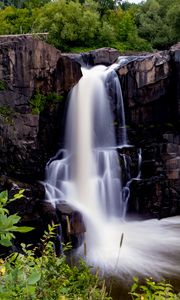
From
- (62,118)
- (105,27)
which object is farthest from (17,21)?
(62,118)

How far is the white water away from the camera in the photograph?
12.1 meters

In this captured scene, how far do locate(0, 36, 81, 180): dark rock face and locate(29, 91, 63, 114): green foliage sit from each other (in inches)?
7.5

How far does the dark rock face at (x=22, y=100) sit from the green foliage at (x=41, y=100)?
0.19m

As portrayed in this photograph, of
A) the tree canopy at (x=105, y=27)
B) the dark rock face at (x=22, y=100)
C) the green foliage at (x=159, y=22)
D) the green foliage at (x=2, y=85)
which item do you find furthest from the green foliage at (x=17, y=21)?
the green foliage at (x=2, y=85)

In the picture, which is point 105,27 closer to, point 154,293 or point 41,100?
point 41,100

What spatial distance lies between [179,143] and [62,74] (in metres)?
5.95

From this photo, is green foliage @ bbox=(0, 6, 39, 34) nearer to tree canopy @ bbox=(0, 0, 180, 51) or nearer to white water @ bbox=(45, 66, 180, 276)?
tree canopy @ bbox=(0, 0, 180, 51)

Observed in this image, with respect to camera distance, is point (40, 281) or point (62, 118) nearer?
point (40, 281)

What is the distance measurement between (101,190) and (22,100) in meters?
4.82

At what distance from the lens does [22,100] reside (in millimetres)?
15094

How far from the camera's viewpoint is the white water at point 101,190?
1209 cm

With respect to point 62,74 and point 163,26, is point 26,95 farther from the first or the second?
point 163,26

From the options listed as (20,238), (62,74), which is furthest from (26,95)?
(20,238)

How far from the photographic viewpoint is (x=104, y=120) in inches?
701
